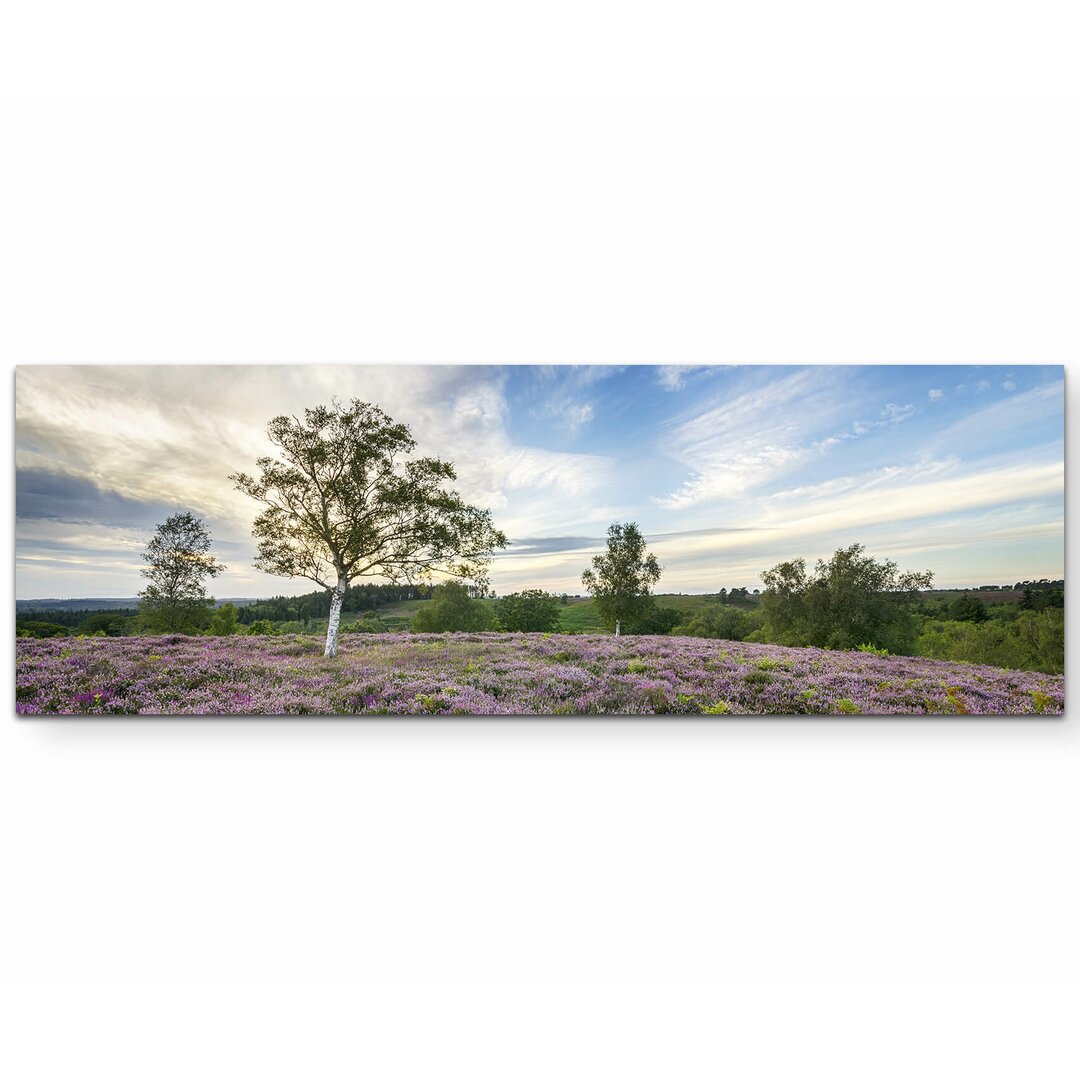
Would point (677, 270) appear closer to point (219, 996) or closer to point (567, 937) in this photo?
point (567, 937)

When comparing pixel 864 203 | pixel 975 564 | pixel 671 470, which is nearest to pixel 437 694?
pixel 671 470

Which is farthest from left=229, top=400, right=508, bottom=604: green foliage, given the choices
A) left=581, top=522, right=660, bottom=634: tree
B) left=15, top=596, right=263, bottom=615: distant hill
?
left=15, top=596, right=263, bottom=615: distant hill

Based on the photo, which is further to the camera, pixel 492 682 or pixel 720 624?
pixel 720 624

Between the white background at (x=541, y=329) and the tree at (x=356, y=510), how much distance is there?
48cm

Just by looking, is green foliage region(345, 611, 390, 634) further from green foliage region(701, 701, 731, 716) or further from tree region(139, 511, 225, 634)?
green foliage region(701, 701, 731, 716)

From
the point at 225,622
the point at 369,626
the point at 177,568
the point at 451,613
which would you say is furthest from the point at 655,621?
the point at 177,568

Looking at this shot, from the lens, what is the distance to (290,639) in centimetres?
364

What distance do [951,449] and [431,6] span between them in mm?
3805

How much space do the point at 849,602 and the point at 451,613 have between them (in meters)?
2.36

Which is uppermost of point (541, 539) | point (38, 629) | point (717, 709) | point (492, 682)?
point (541, 539)

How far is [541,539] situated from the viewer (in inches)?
144

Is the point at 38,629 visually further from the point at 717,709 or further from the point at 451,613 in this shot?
the point at 717,709

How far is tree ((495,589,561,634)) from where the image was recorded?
3.71 metres

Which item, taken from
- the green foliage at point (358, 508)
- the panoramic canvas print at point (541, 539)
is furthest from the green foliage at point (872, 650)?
the green foliage at point (358, 508)
